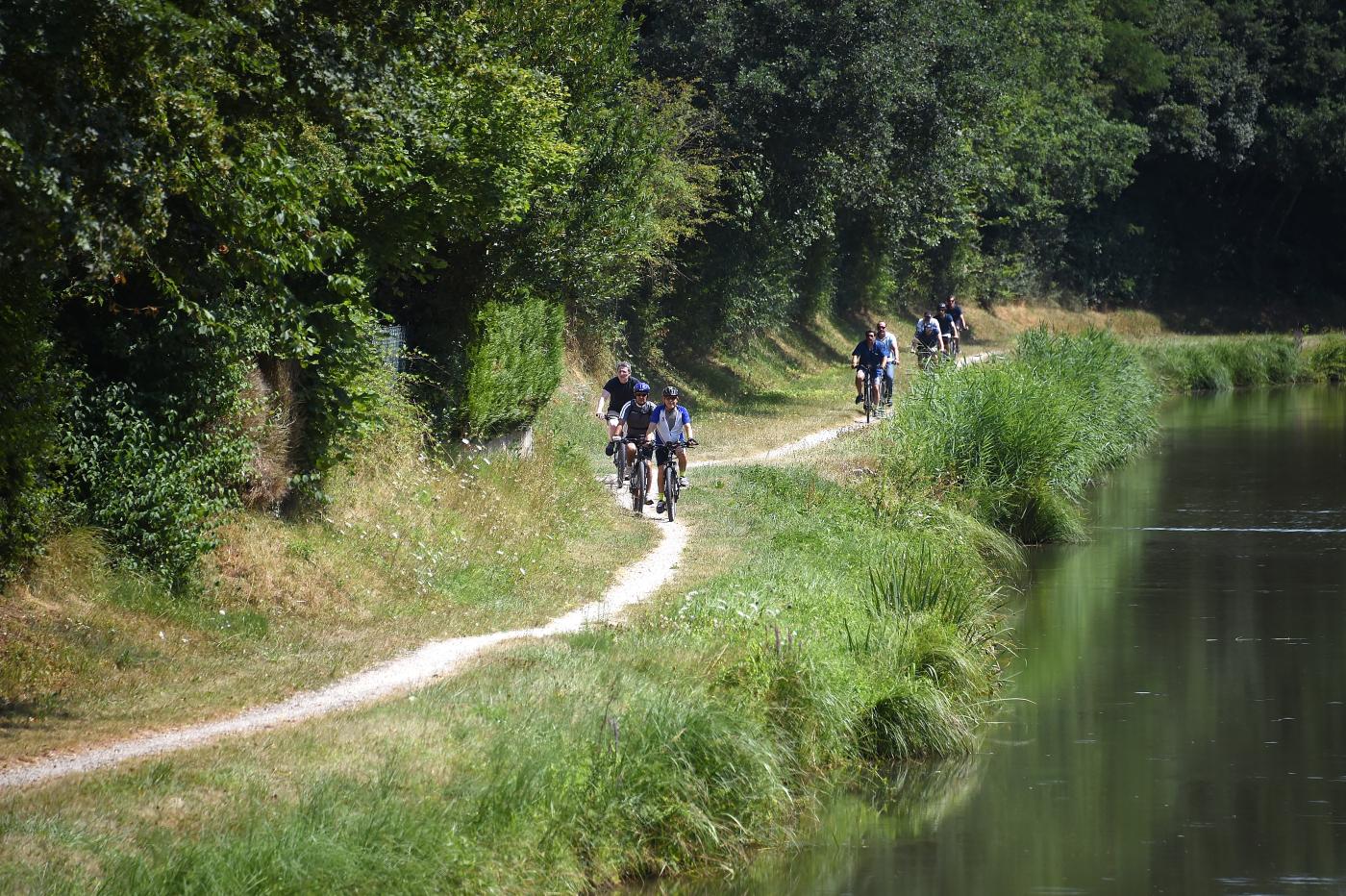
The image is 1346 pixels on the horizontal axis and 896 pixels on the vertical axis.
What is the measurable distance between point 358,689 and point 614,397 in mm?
10639

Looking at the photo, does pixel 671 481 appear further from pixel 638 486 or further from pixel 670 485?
pixel 638 486

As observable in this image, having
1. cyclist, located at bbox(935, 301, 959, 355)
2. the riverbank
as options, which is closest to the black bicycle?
cyclist, located at bbox(935, 301, 959, 355)

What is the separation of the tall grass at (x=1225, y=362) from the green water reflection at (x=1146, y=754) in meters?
22.3

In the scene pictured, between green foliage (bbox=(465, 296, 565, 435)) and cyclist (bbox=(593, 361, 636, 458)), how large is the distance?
108cm

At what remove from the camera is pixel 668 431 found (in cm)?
1934

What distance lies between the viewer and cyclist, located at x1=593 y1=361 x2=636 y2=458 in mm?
20328

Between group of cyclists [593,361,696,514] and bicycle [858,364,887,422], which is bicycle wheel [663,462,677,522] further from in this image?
bicycle [858,364,887,422]

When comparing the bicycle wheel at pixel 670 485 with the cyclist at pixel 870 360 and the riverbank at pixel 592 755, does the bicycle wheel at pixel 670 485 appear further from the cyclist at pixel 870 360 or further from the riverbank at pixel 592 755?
the cyclist at pixel 870 360

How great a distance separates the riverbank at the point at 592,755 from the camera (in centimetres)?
793

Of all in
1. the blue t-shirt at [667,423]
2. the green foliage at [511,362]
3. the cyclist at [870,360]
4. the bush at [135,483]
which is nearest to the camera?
the bush at [135,483]

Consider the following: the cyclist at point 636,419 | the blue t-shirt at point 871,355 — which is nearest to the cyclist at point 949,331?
the blue t-shirt at point 871,355

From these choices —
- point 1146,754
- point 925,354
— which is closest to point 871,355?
point 925,354

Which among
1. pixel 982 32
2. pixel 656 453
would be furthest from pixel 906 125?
pixel 656 453

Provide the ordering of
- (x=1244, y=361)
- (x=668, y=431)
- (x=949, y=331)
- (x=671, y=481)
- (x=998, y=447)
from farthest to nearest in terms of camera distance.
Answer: (x=1244, y=361) < (x=949, y=331) < (x=998, y=447) < (x=668, y=431) < (x=671, y=481)
